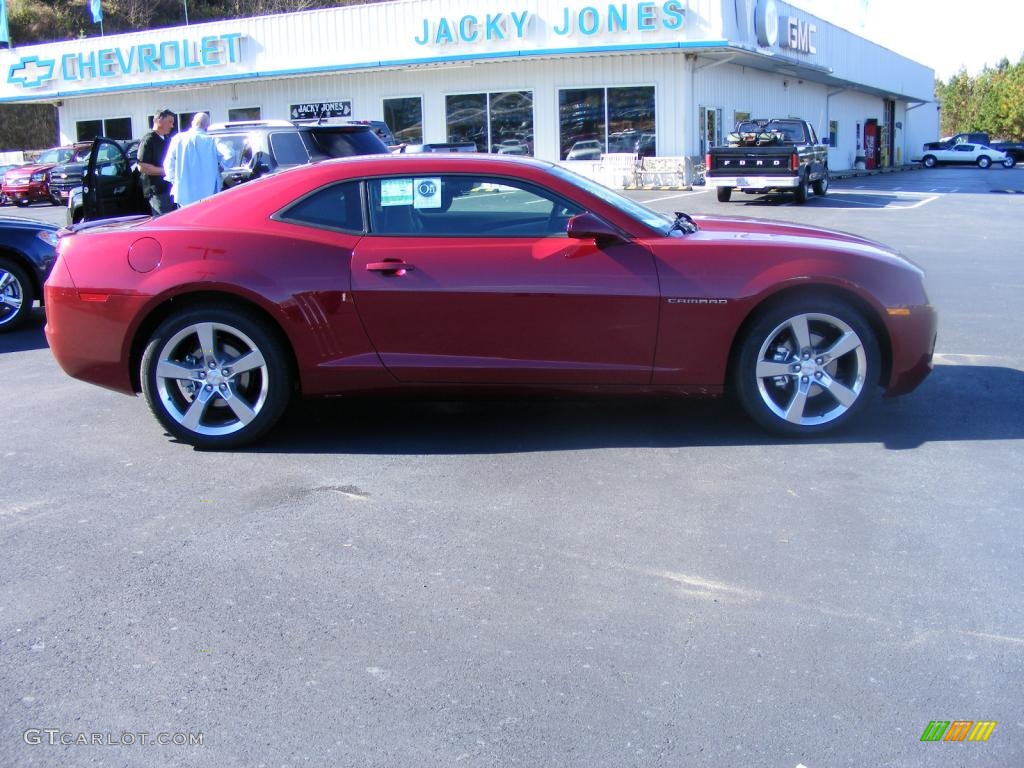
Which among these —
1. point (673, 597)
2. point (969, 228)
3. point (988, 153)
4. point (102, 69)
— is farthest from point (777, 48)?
point (673, 597)

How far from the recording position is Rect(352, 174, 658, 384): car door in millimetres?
5344

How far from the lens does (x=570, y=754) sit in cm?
282

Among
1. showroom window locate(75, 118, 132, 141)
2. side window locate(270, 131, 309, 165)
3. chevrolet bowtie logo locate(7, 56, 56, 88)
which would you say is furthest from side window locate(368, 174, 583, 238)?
chevrolet bowtie logo locate(7, 56, 56, 88)

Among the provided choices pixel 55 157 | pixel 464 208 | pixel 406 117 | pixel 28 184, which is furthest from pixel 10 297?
pixel 406 117

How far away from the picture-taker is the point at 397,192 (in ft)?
18.2

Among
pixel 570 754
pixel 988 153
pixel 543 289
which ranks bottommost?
pixel 570 754

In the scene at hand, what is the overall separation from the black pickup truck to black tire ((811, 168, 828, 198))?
2.78ft

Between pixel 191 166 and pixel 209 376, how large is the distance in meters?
4.86

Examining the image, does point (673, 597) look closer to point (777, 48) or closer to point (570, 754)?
point (570, 754)

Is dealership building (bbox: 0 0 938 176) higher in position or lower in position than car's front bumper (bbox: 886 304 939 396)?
higher

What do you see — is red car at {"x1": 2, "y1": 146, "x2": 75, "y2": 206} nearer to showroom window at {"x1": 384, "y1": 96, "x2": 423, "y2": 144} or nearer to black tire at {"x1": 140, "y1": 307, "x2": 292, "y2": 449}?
showroom window at {"x1": 384, "y1": 96, "x2": 423, "y2": 144}

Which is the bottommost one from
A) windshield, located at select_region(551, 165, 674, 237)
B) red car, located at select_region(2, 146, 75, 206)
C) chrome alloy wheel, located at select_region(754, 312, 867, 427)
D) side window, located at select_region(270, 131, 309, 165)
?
chrome alloy wheel, located at select_region(754, 312, 867, 427)

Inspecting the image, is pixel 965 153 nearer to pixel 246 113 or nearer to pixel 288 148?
pixel 246 113

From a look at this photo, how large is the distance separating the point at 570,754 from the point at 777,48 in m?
31.5
